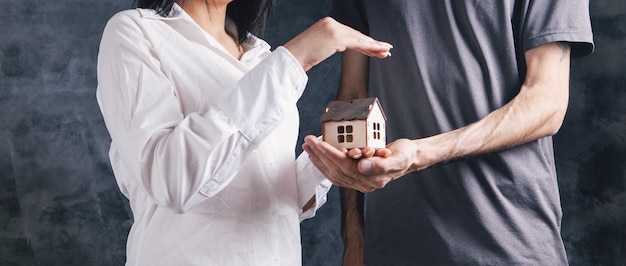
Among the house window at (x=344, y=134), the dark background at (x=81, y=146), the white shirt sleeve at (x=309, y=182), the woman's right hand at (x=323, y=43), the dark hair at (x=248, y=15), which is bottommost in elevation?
the dark background at (x=81, y=146)

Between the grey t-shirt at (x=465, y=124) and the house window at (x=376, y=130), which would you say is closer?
the house window at (x=376, y=130)

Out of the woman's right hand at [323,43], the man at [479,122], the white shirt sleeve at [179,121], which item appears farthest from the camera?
the man at [479,122]

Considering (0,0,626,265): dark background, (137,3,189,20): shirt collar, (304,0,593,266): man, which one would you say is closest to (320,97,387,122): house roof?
(304,0,593,266): man

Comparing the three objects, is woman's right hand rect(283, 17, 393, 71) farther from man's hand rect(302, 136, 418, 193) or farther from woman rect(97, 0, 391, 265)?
man's hand rect(302, 136, 418, 193)

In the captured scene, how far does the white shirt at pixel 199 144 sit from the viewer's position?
124 cm

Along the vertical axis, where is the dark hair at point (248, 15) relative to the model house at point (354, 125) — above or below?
below

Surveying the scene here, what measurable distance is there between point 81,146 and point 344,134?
1.56 metres

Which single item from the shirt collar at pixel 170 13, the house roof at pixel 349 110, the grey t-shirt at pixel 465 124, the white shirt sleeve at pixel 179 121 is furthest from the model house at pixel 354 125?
the shirt collar at pixel 170 13

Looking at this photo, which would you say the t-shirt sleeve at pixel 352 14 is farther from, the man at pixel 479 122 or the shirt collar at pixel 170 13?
the shirt collar at pixel 170 13

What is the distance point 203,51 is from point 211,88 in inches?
3.5

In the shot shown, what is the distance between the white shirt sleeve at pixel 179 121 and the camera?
4.02ft

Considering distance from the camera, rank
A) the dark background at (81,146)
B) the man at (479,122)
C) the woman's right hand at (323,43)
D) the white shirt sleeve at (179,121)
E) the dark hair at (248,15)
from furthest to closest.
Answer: the dark background at (81,146) < the dark hair at (248,15) < the man at (479,122) < the woman's right hand at (323,43) < the white shirt sleeve at (179,121)

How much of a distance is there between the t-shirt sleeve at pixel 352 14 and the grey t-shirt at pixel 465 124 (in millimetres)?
134

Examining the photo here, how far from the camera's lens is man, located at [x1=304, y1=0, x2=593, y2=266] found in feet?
4.99
